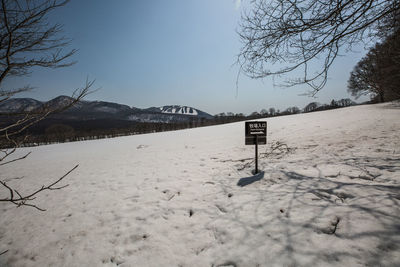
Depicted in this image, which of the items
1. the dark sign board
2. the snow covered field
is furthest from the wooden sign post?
the snow covered field

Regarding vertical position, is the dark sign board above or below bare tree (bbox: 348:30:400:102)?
below

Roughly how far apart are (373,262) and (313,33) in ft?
11.2

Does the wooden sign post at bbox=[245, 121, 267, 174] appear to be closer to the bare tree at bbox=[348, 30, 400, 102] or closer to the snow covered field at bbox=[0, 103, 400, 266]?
the snow covered field at bbox=[0, 103, 400, 266]

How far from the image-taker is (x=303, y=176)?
3621mm

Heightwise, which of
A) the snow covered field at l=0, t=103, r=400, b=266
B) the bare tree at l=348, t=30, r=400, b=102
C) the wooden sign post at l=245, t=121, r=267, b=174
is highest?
the bare tree at l=348, t=30, r=400, b=102

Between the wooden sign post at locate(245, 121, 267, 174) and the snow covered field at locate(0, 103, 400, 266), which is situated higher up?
the wooden sign post at locate(245, 121, 267, 174)

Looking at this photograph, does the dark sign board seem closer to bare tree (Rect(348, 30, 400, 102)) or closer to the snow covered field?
the snow covered field

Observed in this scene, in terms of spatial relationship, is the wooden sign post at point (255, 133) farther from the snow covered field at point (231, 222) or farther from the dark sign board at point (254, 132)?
the snow covered field at point (231, 222)

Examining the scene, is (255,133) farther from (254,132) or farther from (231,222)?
(231,222)

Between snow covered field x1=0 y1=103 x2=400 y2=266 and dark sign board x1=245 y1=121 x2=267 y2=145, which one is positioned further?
dark sign board x1=245 y1=121 x2=267 y2=145

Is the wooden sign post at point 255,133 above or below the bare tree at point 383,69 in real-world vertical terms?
below

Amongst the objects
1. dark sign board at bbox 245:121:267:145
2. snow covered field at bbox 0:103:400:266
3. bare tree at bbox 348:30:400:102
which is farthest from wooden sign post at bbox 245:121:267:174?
bare tree at bbox 348:30:400:102

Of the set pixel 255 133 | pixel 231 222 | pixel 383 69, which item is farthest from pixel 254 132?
pixel 383 69

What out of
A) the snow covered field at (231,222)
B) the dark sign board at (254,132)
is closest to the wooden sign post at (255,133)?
the dark sign board at (254,132)
